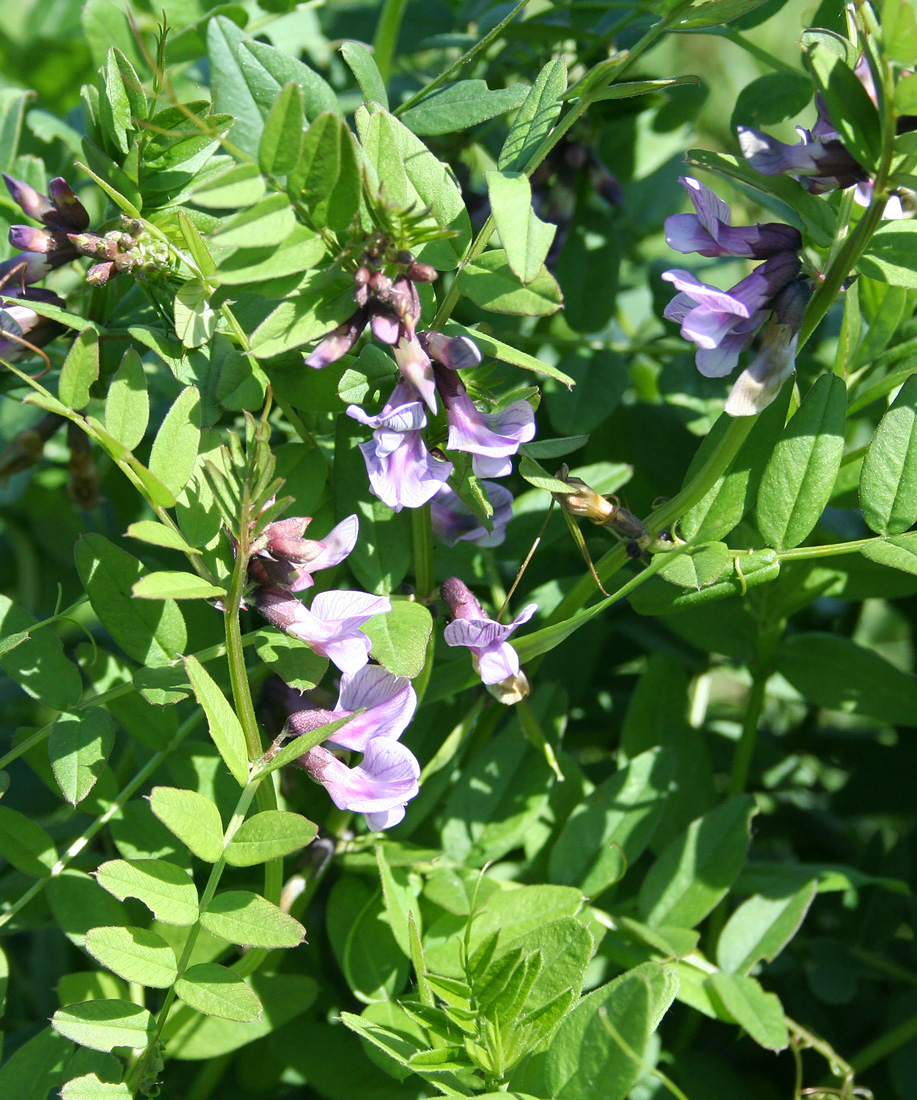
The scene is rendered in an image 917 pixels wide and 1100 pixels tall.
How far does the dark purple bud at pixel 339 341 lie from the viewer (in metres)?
0.55

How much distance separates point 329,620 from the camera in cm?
60

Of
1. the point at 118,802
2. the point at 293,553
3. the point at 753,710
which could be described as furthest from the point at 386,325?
the point at 753,710

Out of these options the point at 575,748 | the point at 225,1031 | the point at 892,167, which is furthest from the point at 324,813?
the point at 892,167

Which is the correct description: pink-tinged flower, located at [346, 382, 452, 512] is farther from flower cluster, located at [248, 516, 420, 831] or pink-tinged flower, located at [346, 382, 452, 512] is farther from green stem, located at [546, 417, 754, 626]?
green stem, located at [546, 417, 754, 626]

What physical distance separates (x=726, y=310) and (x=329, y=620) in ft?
0.90

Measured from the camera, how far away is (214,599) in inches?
26.1

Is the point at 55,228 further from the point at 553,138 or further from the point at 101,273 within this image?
the point at 553,138

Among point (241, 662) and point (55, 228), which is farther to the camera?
point (55, 228)

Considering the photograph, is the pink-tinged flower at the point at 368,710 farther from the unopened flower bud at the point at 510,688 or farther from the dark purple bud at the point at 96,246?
the dark purple bud at the point at 96,246

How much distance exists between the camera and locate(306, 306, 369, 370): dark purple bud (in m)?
0.55

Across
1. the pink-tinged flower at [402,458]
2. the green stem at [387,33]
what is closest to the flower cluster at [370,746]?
the pink-tinged flower at [402,458]

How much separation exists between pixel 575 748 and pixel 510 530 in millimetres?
342

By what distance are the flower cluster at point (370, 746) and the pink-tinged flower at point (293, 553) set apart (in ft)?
0.21

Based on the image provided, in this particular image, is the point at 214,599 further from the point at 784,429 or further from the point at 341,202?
the point at 784,429
